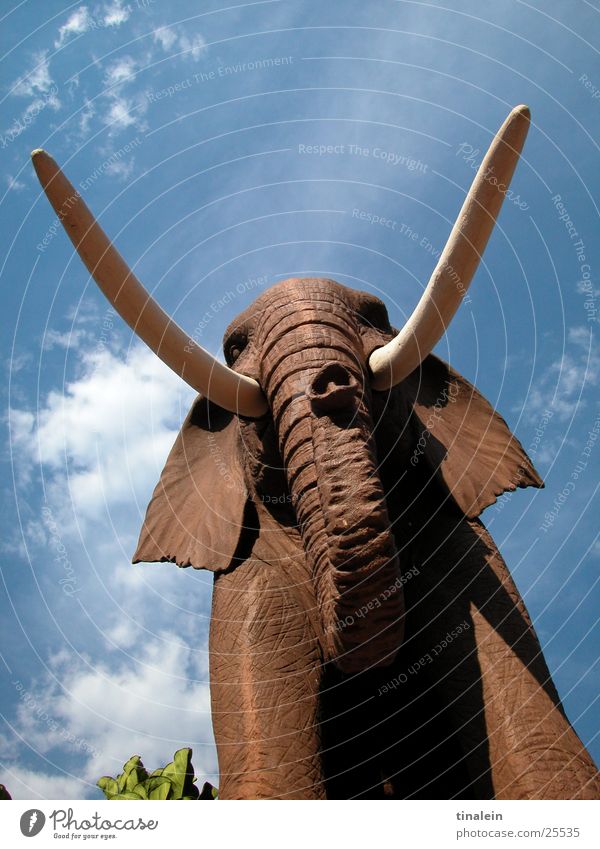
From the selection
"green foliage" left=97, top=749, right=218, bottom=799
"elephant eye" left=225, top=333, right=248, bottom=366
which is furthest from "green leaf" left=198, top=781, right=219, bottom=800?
"elephant eye" left=225, top=333, right=248, bottom=366

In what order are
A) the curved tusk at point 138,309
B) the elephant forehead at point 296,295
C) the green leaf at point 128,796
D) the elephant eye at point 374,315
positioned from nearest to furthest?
the curved tusk at point 138,309, the elephant forehead at point 296,295, the elephant eye at point 374,315, the green leaf at point 128,796

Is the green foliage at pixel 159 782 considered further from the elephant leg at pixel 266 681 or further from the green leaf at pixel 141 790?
the elephant leg at pixel 266 681

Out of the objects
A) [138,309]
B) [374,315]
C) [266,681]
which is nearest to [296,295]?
[374,315]

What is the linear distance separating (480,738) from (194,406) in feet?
11.7

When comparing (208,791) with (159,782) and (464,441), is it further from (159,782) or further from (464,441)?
(464,441)

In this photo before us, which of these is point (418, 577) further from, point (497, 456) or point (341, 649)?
point (341, 649)

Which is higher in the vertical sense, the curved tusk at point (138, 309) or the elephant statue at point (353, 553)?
the curved tusk at point (138, 309)

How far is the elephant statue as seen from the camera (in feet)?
13.7

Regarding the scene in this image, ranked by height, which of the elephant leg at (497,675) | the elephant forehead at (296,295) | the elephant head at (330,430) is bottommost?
the elephant leg at (497,675)

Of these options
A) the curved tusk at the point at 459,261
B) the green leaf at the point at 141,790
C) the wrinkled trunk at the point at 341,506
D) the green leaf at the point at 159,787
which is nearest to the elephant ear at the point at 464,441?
the curved tusk at the point at 459,261

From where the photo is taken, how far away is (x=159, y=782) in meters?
8.38

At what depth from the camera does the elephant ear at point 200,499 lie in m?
5.77

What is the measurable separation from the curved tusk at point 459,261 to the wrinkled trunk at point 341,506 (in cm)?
41
